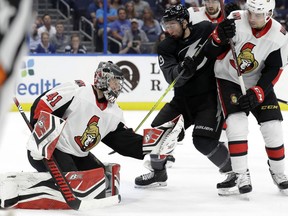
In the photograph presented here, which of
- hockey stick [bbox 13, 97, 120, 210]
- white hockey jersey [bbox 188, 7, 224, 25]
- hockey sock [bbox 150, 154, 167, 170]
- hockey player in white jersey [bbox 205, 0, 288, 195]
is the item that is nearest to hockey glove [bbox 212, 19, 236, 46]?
hockey player in white jersey [bbox 205, 0, 288, 195]

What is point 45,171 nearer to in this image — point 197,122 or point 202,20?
point 197,122

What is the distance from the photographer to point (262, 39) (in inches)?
120

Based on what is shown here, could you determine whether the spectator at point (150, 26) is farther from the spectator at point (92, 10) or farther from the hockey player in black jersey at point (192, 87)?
the hockey player in black jersey at point (192, 87)

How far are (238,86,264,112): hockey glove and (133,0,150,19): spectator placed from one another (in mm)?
5020

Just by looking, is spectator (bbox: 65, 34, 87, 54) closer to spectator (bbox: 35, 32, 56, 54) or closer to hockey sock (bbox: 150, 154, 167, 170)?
spectator (bbox: 35, 32, 56, 54)

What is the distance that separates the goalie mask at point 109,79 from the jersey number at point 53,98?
0.19m

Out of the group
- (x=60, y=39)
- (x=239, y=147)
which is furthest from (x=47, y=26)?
(x=239, y=147)

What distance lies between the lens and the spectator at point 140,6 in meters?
7.94

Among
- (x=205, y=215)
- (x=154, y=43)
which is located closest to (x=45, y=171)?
(x=205, y=215)

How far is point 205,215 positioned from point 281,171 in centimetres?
63

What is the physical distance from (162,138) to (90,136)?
13.5 inches

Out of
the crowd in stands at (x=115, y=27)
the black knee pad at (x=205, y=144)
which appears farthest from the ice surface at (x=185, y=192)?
the crowd in stands at (x=115, y=27)

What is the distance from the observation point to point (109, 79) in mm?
2914

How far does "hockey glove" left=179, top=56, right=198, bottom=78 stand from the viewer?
327 cm
